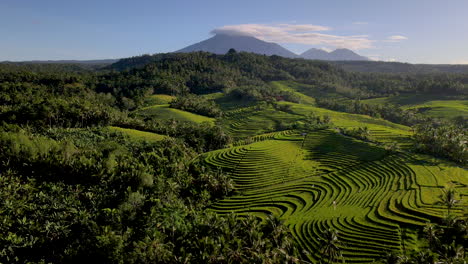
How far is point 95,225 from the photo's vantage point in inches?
1348

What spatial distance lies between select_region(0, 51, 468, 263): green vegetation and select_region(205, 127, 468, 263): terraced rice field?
240mm

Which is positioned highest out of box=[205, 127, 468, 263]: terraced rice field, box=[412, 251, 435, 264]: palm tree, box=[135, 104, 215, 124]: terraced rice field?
box=[135, 104, 215, 124]: terraced rice field

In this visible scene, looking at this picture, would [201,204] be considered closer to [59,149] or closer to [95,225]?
[95,225]

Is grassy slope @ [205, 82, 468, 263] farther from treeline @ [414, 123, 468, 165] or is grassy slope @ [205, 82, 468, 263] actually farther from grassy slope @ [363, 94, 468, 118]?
grassy slope @ [363, 94, 468, 118]

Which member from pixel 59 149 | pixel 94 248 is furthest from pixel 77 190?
pixel 94 248

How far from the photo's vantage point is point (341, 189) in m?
52.0

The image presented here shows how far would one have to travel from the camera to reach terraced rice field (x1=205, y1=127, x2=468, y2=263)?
38438 mm

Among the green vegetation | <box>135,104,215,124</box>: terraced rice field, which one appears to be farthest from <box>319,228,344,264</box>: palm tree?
<box>135,104,215,124</box>: terraced rice field

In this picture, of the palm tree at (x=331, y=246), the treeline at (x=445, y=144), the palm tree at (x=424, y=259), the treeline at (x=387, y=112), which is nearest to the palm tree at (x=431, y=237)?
the palm tree at (x=424, y=259)

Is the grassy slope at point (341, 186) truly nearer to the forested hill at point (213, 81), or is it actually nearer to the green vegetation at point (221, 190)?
the green vegetation at point (221, 190)

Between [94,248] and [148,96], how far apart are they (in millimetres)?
107581

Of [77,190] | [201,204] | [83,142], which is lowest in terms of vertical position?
[201,204]

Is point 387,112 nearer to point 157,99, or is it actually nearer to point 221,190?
point 221,190

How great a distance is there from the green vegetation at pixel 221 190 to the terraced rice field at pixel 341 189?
0.24 meters
